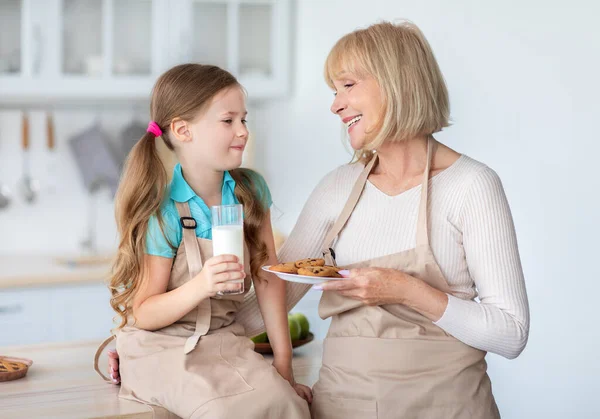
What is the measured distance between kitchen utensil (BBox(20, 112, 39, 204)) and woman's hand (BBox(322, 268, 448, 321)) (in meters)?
2.78

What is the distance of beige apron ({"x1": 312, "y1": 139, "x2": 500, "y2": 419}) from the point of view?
1627 mm

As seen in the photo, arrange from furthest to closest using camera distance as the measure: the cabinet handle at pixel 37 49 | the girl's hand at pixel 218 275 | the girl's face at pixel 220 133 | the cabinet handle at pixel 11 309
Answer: the cabinet handle at pixel 37 49 → the cabinet handle at pixel 11 309 → the girl's face at pixel 220 133 → the girl's hand at pixel 218 275

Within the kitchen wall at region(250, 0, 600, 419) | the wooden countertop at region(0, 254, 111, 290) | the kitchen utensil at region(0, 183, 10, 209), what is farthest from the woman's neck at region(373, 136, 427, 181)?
the kitchen utensil at region(0, 183, 10, 209)

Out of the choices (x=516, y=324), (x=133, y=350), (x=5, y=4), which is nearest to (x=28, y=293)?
(x=5, y=4)

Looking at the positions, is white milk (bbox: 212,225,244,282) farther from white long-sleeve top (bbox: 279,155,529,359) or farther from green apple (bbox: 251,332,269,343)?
green apple (bbox: 251,332,269,343)

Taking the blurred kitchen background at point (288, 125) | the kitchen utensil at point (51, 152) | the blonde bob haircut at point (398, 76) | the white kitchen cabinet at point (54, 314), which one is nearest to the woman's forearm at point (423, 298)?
the blonde bob haircut at point (398, 76)

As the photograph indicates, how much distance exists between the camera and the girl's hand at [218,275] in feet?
5.01

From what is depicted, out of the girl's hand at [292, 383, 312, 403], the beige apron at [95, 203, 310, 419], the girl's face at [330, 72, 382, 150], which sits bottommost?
the girl's hand at [292, 383, 312, 403]

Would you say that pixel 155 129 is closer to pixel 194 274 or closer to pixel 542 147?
pixel 194 274

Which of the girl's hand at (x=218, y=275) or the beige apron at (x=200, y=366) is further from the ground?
the girl's hand at (x=218, y=275)

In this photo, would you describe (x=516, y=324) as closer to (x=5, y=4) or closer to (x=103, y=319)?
(x=103, y=319)

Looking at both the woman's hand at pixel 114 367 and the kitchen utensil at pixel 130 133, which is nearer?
the woman's hand at pixel 114 367

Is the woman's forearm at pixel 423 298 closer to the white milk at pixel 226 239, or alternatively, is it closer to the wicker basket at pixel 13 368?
the white milk at pixel 226 239

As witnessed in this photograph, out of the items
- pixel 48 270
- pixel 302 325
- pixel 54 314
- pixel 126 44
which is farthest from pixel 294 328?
pixel 126 44
